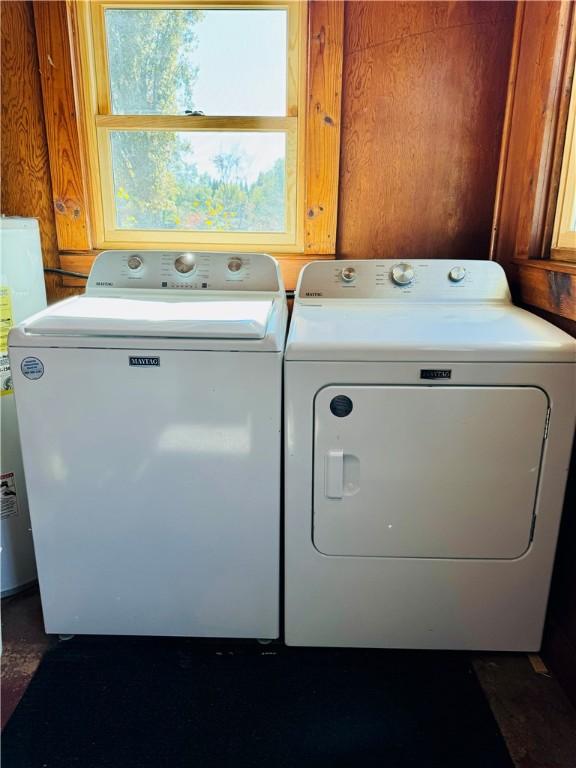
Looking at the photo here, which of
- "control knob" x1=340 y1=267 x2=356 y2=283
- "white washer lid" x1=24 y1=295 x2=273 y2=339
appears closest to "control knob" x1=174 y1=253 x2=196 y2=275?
"white washer lid" x1=24 y1=295 x2=273 y2=339

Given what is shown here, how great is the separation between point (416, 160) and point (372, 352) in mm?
1125

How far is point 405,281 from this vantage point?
185 centimetres

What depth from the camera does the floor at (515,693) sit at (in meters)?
1.35

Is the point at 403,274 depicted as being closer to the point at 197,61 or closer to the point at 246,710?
the point at 197,61

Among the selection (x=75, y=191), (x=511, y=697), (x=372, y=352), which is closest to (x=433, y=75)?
(x=372, y=352)

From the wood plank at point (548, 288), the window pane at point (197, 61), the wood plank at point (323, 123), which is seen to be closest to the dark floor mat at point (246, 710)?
the wood plank at point (548, 288)

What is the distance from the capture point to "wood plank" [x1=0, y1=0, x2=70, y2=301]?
193cm

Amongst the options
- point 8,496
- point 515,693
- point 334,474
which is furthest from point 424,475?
point 8,496

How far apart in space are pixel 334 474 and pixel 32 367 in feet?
2.79

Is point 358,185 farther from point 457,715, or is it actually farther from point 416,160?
point 457,715

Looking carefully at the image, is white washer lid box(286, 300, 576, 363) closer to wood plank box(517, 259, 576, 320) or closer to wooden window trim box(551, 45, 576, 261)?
wood plank box(517, 259, 576, 320)

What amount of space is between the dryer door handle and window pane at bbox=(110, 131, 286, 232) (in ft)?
3.78

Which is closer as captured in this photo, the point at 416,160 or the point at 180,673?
the point at 180,673

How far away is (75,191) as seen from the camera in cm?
213
